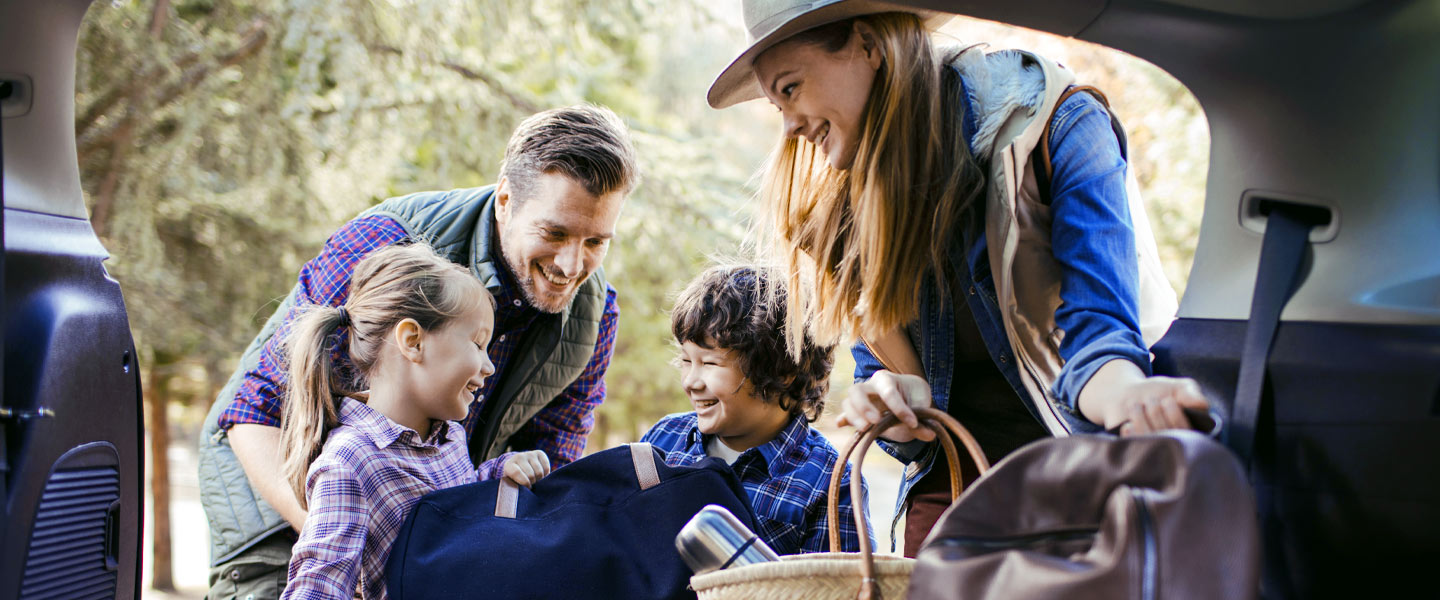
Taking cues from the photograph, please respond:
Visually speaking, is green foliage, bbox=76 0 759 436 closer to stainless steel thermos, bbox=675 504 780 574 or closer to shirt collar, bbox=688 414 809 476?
shirt collar, bbox=688 414 809 476

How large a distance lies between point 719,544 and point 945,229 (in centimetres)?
64

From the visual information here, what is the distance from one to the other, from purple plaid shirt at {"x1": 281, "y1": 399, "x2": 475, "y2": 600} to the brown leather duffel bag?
3.66 feet

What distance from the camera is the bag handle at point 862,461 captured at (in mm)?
1311

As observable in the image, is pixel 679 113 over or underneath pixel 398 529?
over

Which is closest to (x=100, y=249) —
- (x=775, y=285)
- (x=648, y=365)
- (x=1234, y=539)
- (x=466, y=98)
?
(x=775, y=285)

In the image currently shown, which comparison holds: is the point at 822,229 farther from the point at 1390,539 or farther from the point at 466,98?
the point at 466,98

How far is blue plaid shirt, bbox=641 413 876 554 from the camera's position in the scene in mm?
2316

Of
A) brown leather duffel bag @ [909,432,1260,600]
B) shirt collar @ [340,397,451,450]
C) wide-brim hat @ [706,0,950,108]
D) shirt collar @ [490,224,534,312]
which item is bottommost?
shirt collar @ [340,397,451,450]

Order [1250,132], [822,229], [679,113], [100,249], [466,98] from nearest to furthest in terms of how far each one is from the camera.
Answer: [1250,132]
[100,249]
[822,229]
[466,98]
[679,113]

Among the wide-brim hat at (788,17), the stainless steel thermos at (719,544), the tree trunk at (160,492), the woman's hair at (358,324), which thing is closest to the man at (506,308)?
the woman's hair at (358,324)

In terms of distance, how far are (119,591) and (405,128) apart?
16.6 ft

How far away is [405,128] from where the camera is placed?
6.42 m

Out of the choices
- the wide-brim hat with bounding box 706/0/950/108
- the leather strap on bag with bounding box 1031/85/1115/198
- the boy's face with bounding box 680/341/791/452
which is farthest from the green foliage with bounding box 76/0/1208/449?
the leather strap on bag with bounding box 1031/85/1115/198

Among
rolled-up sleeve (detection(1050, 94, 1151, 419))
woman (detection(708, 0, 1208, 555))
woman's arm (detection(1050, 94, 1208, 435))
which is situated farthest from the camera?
woman (detection(708, 0, 1208, 555))
